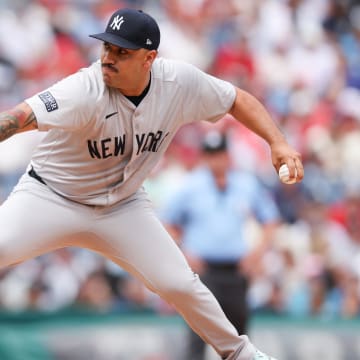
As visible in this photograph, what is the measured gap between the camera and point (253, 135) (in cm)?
1072

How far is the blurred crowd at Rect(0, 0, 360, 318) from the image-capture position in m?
9.12

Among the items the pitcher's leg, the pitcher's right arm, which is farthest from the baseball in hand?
the pitcher's right arm

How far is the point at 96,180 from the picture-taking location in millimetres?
5301

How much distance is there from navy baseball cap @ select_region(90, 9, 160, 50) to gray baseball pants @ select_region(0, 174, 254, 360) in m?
0.92

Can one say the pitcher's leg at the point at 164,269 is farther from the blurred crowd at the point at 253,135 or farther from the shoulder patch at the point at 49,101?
the blurred crowd at the point at 253,135

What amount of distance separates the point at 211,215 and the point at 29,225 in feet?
9.65

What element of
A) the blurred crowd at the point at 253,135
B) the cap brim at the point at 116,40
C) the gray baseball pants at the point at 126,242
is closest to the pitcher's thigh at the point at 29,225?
the gray baseball pants at the point at 126,242

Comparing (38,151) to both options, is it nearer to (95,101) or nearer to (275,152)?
(95,101)

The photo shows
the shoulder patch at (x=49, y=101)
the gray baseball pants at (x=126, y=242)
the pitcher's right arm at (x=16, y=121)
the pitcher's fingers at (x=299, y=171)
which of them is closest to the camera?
the pitcher's right arm at (x=16, y=121)

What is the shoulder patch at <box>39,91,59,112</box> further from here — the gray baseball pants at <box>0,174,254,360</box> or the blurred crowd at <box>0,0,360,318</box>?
the blurred crowd at <box>0,0,360,318</box>

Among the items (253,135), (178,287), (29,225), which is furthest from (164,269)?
(253,135)

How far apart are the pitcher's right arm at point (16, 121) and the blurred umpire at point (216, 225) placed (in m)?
3.32

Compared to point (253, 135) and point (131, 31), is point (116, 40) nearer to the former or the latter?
point (131, 31)

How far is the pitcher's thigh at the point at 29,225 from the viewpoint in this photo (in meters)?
5.08
